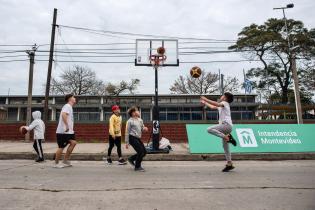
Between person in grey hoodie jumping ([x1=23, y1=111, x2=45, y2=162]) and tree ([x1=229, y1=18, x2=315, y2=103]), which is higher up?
tree ([x1=229, y1=18, x2=315, y2=103])

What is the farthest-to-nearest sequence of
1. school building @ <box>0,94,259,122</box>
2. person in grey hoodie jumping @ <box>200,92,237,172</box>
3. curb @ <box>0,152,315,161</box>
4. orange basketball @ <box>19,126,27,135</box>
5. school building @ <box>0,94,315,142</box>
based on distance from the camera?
school building @ <box>0,94,259,122</box>
school building @ <box>0,94,315,142</box>
curb @ <box>0,152,315,161</box>
orange basketball @ <box>19,126,27,135</box>
person in grey hoodie jumping @ <box>200,92,237,172</box>

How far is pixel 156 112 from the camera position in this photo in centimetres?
1134

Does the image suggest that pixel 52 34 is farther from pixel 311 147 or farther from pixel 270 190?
pixel 270 190

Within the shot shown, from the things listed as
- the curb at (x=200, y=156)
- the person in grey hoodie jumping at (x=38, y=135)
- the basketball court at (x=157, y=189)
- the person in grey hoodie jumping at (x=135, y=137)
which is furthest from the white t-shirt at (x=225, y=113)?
the person in grey hoodie jumping at (x=38, y=135)

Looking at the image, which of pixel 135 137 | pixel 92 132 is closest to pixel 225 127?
pixel 135 137

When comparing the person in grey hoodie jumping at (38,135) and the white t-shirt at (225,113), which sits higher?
the white t-shirt at (225,113)

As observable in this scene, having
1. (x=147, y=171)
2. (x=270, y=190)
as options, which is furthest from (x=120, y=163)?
(x=270, y=190)

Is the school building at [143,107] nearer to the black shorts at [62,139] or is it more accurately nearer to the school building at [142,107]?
the school building at [142,107]

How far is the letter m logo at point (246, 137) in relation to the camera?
11.1 m

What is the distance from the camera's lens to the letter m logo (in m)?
11.1

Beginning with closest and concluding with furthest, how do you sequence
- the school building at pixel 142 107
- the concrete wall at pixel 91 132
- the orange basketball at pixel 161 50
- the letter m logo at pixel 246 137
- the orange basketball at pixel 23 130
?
the orange basketball at pixel 23 130 → the letter m logo at pixel 246 137 → the orange basketball at pixel 161 50 → the concrete wall at pixel 91 132 → the school building at pixel 142 107

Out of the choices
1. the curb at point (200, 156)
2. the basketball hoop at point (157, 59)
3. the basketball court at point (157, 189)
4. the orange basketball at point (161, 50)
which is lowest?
the basketball court at point (157, 189)

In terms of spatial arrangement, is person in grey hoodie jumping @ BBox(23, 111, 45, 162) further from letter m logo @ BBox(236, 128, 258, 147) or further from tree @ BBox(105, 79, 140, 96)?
tree @ BBox(105, 79, 140, 96)

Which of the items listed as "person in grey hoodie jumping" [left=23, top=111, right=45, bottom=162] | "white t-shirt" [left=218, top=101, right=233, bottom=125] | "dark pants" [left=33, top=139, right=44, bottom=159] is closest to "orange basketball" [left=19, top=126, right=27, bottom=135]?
"person in grey hoodie jumping" [left=23, top=111, right=45, bottom=162]
